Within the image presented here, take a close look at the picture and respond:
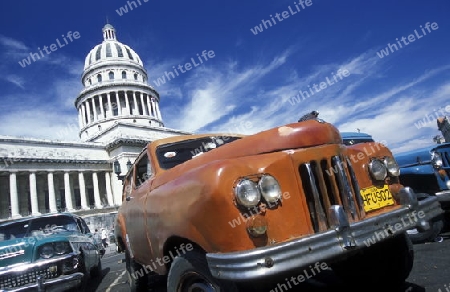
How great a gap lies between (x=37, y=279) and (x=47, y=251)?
26.9 inches

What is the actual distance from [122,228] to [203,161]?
2.71 metres

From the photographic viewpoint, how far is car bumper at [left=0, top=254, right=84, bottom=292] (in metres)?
4.58

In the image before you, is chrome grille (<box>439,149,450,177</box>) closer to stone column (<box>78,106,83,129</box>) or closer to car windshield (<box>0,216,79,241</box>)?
car windshield (<box>0,216,79,241</box>)

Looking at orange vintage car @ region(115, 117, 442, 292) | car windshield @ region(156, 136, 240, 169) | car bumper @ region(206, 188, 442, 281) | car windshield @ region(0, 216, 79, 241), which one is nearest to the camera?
car bumper @ region(206, 188, 442, 281)

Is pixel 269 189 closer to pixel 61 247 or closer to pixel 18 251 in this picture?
pixel 61 247

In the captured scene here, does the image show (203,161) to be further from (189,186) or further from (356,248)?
(356,248)

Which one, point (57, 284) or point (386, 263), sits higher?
point (57, 284)

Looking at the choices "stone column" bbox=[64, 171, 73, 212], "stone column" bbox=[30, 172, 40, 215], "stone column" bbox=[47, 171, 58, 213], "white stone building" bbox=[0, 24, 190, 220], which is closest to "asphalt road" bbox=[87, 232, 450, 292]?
"white stone building" bbox=[0, 24, 190, 220]

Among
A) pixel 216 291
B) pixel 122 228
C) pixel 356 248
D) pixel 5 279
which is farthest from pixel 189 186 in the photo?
pixel 5 279

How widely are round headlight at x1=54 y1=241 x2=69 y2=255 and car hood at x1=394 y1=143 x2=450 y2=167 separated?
7.12 metres

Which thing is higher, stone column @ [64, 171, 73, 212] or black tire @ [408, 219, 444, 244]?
stone column @ [64, 171, 73, 212]

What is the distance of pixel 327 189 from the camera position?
8.79 ft

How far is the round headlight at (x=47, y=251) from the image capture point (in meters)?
5.13

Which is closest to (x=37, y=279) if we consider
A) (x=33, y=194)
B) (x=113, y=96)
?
(x=33, y=194)
